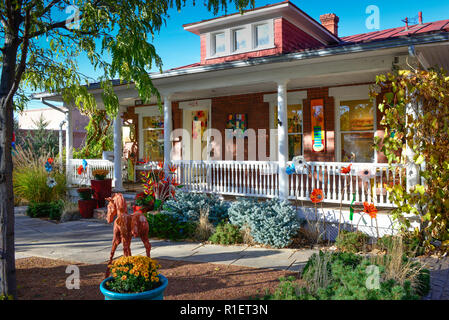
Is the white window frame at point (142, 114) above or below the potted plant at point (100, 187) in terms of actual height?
above

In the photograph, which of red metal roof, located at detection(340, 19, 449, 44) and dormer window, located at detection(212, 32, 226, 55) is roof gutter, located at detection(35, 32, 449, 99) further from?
red metal roof, located at detection(340, 19, 449, 44)

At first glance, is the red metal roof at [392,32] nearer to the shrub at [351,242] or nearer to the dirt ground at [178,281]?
the shrub at [351,242]

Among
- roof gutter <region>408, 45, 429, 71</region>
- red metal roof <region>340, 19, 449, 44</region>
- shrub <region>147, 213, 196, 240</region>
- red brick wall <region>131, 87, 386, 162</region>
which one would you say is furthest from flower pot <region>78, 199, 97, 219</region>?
red metal roof <region>340, 19, 449, 44</region>

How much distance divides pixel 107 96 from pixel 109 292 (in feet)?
7.72

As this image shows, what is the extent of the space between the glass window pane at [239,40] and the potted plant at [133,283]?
8.34 metres

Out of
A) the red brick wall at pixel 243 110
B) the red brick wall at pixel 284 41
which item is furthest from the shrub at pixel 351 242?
the red brick wall at pixel 284 41

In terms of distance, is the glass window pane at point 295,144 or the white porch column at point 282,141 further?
the glass window pane at point 295,144

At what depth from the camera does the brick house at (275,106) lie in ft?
22.5

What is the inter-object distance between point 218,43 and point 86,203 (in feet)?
19.4

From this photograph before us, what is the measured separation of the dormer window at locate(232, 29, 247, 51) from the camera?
10539 millimetres

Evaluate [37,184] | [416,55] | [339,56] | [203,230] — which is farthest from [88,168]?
[416,55]

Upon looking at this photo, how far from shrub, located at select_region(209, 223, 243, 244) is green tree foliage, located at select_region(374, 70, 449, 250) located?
2.65 meters
